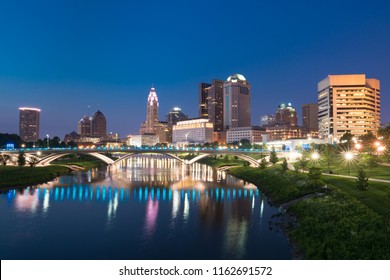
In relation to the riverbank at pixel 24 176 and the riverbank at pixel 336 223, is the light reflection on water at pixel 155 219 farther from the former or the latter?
the riverbank at pixel 24 176

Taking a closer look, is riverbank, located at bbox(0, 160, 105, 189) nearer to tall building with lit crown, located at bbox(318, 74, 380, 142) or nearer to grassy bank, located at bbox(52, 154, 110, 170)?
grassy bank, located at bbox(52, 154, 110, 170)

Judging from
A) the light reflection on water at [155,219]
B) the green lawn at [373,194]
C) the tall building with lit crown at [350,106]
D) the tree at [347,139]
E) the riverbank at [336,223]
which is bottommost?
the light reflection on water at [155,219]

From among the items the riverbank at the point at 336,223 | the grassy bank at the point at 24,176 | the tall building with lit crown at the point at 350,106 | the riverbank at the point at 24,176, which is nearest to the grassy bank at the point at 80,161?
the riverbank at the point at 24,176

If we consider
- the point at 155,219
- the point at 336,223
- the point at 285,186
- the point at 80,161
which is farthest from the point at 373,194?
the point at 80,161

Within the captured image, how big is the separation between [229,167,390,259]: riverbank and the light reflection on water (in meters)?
2.47

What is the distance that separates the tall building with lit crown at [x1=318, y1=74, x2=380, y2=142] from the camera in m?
167

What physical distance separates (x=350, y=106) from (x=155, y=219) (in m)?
161

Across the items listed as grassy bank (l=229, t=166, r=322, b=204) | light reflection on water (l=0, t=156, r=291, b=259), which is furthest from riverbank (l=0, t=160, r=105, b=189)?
grassy bank (l=229, t=166, r=322, b=204)

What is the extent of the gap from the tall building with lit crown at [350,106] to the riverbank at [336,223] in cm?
13953

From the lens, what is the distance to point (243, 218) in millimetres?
36781

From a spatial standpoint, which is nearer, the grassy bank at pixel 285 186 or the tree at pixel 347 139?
the grassy bank at pixel 285 186

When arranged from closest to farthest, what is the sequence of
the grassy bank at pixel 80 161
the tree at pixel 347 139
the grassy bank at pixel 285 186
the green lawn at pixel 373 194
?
Answer: the green lawn at pixel 373 194
the grassy bank at pixel 285 186
the tree at pixel 347 139
the grassy bank at pixel 80 161

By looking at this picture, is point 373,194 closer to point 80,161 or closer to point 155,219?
point 155,219

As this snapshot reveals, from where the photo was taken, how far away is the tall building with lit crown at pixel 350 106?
16738 centimetres
